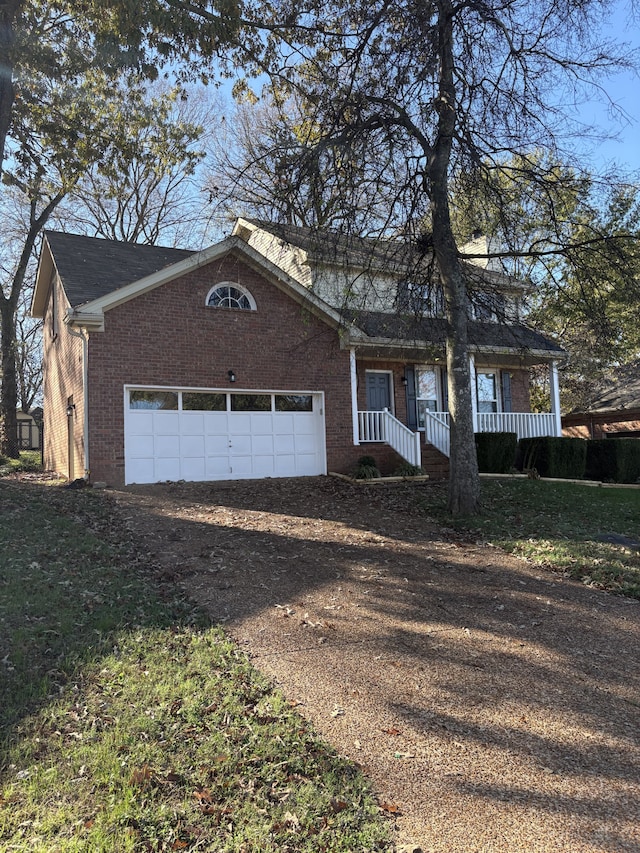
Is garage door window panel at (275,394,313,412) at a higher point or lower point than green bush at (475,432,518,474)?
higher

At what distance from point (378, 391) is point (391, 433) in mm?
1768

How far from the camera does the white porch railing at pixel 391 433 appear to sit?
585 inches

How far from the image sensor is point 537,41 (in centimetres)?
986

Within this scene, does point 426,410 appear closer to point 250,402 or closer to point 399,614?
point 250,402

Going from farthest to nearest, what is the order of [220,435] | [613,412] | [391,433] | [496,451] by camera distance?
[613,412]
[496,451]
[391,433]
[220,435]

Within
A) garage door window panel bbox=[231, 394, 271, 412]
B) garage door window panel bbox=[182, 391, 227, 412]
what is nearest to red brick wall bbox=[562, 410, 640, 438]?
garage door window panel bbox=[231, 394, 271, 412]

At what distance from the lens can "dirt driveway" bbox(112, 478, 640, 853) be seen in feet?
9.46

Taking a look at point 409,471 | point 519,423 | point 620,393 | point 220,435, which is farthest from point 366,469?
point 620,393

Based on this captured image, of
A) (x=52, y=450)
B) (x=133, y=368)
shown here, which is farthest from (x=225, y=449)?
(x=52, y=450)

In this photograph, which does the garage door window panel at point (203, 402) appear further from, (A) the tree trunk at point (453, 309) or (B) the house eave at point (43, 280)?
(B) the house eave at point (43, 280)

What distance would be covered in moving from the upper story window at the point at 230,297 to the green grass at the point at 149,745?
887 cm

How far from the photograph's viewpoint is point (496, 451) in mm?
15438

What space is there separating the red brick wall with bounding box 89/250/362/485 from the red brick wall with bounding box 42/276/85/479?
75 centimetres

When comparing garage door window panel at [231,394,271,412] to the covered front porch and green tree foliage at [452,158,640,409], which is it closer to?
the covered front porch
